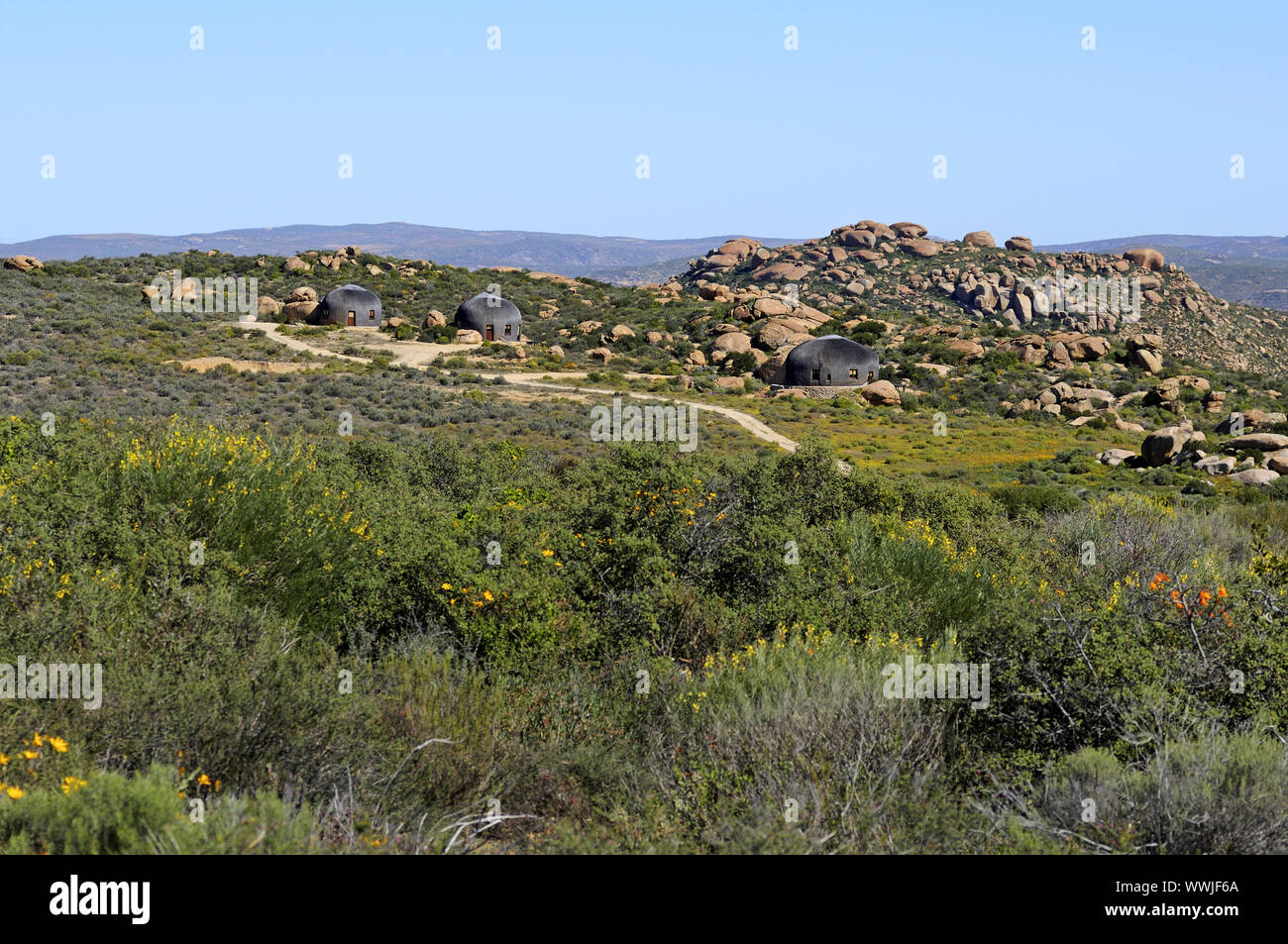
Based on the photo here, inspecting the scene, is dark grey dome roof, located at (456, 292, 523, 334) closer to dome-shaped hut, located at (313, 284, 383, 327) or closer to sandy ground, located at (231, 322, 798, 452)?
sandy ground, located at (231, 322, 798, 452)

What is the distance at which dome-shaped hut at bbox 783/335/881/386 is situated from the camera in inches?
1889

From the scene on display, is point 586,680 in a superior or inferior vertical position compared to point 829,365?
inferior

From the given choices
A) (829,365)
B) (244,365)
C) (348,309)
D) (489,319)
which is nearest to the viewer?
(244,365)

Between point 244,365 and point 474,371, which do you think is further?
point 474,371

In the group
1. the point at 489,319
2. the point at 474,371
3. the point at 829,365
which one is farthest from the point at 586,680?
the point at 489,319

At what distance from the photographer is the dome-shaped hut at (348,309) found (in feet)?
186

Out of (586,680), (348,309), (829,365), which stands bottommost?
(586,680)

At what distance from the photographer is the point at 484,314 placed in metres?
57.7

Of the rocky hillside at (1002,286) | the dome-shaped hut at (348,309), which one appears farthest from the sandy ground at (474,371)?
the rocky hillside at (1002,286)

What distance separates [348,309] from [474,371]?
17171mm

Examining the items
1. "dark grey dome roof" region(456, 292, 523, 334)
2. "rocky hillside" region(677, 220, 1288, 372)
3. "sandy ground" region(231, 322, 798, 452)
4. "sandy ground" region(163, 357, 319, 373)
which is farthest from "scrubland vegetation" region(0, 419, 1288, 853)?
"rocky hillside" region(677, 220, 1288, 372)

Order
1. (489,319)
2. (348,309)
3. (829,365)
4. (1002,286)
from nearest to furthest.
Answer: (829,365) < (348,309) < (489,319) < (1002,286)

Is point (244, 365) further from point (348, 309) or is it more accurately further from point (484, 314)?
point (484, 314)
